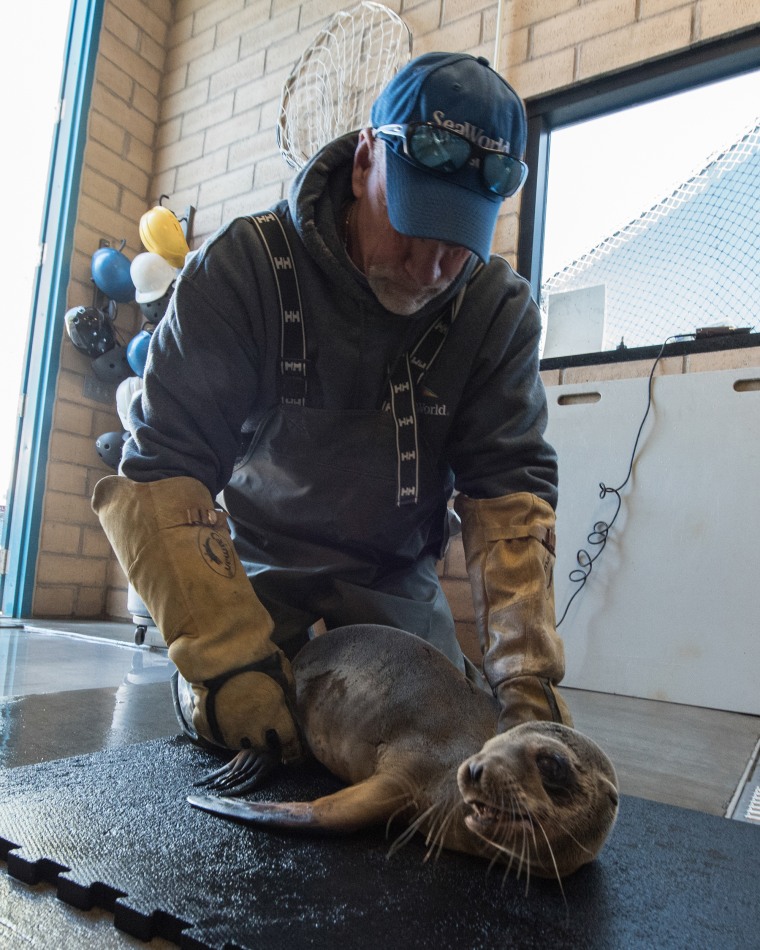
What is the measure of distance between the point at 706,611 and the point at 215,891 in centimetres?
214

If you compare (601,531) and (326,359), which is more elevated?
(326,359)

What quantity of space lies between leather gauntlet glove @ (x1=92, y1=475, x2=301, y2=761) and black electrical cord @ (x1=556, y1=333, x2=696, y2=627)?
168 cm

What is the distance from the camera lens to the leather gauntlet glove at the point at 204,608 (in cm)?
138

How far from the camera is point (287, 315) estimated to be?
1577 millimetres

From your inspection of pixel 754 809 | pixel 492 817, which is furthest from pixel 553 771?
pixel 754 809

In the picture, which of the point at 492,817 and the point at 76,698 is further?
the point at 76,698

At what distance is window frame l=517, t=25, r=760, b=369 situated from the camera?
9.29ft

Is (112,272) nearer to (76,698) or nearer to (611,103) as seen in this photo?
(611,103)

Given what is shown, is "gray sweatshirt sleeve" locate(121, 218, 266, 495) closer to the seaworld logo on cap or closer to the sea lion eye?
the seaworld logo on cap

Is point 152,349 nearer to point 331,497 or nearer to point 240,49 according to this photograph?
point 331,497

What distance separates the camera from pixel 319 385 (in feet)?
5.37

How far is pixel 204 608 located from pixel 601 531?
1.84 m

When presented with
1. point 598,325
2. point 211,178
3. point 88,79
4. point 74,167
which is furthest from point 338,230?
point 88,79

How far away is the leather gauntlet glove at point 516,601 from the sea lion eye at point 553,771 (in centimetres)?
28
